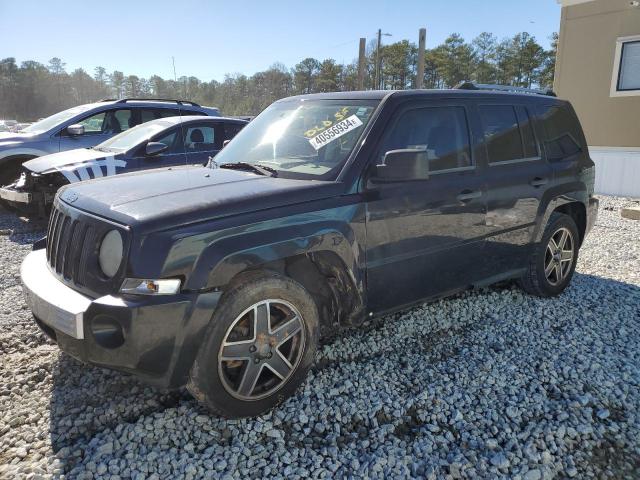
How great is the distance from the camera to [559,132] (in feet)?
15.7

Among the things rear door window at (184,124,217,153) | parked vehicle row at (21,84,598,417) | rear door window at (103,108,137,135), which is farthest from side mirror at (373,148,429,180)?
rear door window at (103,108,137,135)

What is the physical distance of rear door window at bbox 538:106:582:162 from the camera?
464 centimetres

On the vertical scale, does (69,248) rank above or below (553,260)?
above

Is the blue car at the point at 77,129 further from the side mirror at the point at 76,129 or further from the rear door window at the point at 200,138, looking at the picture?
the rear door window at the point at 200,138

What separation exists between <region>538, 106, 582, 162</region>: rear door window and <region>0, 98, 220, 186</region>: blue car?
634cm

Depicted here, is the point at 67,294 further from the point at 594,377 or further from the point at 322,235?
the point at 594,377

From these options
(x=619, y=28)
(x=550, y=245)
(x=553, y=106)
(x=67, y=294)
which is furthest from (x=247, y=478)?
(x=619, y=28)

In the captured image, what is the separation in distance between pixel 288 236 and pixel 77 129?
21.5 ft

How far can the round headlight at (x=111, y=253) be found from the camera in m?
2.52

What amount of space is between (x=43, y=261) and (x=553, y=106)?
4526mm

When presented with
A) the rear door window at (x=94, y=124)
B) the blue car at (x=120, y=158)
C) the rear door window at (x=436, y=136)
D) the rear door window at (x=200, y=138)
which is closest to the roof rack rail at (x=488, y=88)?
the rear door window at (x=436, y=136)

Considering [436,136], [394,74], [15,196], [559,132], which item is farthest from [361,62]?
[394,74]

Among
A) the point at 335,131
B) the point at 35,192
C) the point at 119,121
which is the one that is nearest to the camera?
the point at 335,131

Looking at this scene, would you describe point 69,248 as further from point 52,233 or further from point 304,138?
point 304,138
